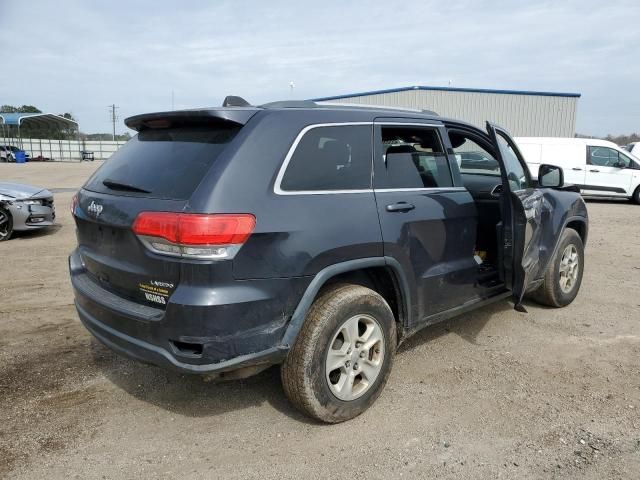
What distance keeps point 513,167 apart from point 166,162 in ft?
9.80

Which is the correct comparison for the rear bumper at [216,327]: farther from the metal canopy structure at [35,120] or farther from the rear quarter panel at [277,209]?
the metal canopy structure at [35,120]

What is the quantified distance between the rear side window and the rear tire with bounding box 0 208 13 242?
7.42 metres

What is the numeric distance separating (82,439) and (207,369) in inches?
38.8

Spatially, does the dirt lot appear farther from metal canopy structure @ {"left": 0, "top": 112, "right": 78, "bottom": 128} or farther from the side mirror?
metal canopy structure @ {"left": 0, "top": 112, "right": 78, "bottom": 128}

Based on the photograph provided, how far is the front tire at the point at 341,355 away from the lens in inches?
113

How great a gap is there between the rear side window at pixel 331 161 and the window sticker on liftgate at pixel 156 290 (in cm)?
78

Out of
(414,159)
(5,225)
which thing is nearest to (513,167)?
(414,159)

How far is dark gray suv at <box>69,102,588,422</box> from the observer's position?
258 centimetres

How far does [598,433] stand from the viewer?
118 inches

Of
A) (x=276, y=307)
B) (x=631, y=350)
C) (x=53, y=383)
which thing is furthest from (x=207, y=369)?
(x=631, y=350)

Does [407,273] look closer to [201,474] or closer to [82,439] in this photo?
[201,474]

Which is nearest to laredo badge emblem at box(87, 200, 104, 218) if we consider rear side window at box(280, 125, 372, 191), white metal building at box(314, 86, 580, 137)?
rear side window at box(280, 125, 372, 191)

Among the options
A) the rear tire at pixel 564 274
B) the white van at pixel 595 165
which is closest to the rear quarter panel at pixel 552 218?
the rear tire at pixel 564 274

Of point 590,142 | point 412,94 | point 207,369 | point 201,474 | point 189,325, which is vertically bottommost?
point 201,474
